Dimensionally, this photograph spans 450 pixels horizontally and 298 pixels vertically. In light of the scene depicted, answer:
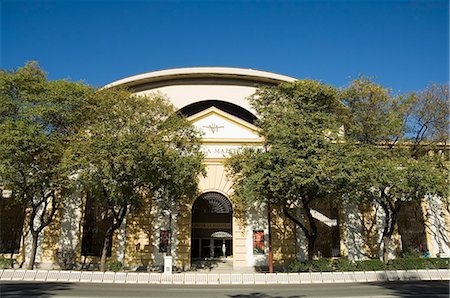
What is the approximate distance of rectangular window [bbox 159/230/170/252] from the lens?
25.8 m

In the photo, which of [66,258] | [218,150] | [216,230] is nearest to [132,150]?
[218,150]

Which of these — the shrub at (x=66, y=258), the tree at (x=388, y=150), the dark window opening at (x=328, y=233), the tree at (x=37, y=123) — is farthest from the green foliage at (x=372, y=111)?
the shrub at (x=66, y=258)

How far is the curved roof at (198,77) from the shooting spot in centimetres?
3584

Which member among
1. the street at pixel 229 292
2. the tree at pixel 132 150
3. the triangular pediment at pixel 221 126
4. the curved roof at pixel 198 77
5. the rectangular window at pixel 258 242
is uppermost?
the curved roof at pixel 198 77

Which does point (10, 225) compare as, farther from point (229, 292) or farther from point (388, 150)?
point (388, 150)

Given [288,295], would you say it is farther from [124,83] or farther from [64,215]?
[124,83]

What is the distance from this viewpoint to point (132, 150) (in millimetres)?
20812

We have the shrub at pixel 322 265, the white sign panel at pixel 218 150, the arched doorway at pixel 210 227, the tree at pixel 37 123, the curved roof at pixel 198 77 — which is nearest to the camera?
the tree at pixel 37 123

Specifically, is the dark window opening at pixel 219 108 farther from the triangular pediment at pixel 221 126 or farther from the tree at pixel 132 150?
the tree at pixel 132 150

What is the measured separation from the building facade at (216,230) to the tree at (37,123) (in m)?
3.50

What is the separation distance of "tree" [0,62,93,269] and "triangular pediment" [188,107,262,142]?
8.69 m

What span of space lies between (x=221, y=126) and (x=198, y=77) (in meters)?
9.57

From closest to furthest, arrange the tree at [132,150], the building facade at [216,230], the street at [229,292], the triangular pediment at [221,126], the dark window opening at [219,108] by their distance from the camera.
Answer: the street at [229,292]
the tree at [132,150]
the building facade at [216,230]
the triangular pediment at [221,126]
the dark window opening at [219,108]

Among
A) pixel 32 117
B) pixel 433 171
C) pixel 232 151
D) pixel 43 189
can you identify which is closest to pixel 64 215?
pixel 43 189
